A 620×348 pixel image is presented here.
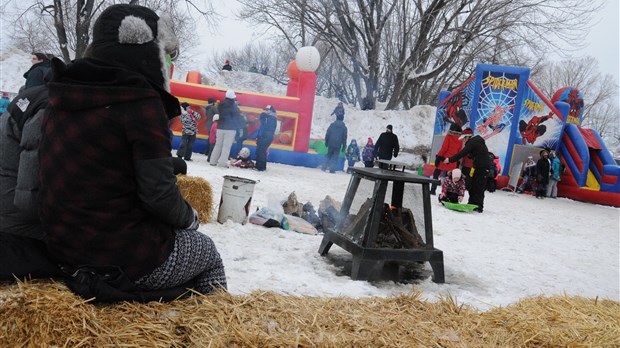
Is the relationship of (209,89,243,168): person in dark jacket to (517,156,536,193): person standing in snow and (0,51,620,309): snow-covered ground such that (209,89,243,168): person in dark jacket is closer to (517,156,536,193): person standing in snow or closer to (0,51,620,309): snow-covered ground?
(0,51,620,309): snow-covered ground

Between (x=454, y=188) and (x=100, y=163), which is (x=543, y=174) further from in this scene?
(x=100, y=163)

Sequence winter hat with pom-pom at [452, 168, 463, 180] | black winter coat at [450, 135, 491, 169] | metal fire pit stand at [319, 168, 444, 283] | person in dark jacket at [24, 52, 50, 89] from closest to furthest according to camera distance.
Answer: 1. metal fire pit stand at [319, 168, 444, 283]
2. person in dark jacket at [24, 52, 50, 89]
3. black winter coat at [450, 135, 491, 169]
4. winter hat with pom-pom at [452, 168, 463, 180]

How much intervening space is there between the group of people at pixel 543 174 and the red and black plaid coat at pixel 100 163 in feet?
51.1

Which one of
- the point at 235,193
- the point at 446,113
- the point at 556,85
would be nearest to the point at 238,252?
the point at 235,193

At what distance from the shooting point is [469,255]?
6.14 meters

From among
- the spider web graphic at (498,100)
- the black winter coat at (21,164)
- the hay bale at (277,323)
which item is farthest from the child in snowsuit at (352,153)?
the black winter coat at (21,164)

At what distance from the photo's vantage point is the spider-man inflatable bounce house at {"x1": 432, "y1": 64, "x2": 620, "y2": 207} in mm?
16203

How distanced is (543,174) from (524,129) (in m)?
1.99

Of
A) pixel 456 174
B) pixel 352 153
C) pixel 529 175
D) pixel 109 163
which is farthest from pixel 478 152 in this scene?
pixel 109 163

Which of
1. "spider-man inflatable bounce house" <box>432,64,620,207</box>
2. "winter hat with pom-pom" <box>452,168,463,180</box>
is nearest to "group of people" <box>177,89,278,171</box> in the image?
"winter hat with pom-pom" <box>452,168,463,180</box>

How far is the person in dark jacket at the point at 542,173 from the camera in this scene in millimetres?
15305

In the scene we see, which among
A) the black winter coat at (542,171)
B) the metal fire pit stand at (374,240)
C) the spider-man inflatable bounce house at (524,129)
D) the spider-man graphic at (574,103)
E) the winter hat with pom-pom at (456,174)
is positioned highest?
the spider-man graphic at (574,103)

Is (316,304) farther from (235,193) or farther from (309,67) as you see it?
(309,67)

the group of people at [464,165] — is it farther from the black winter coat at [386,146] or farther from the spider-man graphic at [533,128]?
the spider-man graphic at [533,128]
